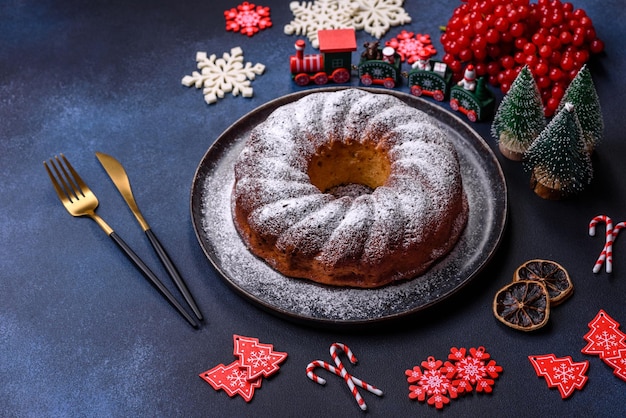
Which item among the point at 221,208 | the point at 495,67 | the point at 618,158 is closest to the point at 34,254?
the point at 221,208

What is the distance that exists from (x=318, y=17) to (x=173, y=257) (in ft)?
5.40

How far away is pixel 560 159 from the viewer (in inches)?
114

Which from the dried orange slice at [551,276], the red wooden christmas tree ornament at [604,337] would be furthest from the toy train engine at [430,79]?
the red wooden christmas tree ornament at [604,337]

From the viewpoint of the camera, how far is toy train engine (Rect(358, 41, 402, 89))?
3.46 m

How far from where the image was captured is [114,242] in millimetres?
3025

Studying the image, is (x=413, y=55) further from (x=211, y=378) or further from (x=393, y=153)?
(x=211, y=378)

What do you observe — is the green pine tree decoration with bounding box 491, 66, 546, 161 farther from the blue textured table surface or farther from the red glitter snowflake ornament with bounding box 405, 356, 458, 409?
the red glitter snowflake ornament with bounding box 405, 356, 458, 409

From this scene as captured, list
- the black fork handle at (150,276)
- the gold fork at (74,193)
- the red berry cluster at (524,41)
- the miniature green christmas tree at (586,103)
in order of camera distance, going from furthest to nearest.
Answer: the red berry cluster at (524,41), the gold fork at (74,193), the miniature green christmas tree at (586,103), the black fork handle at (150,276)

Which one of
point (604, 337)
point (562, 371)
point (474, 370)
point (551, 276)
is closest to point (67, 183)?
point (474, 370)

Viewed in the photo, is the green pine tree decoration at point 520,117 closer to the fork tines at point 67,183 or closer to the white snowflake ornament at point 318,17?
the white snowflake ornament at point 318,17

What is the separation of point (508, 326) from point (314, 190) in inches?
35.1

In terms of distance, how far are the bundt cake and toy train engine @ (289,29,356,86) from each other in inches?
17.5

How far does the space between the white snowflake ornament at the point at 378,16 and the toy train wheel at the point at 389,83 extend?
1.21ft

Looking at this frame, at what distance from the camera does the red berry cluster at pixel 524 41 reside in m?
3.26
